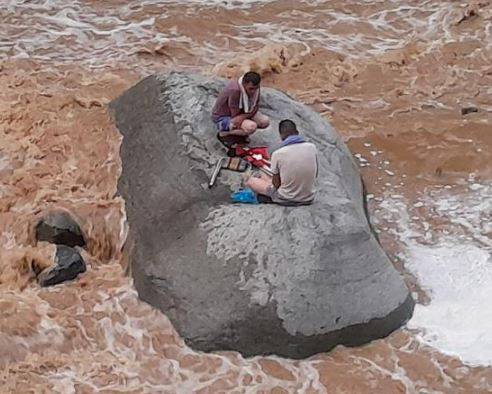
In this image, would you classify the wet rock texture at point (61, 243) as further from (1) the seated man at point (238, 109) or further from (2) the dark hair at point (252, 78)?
(2) the dark hair at point (252, 78)

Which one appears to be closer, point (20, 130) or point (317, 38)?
point (20, 130)

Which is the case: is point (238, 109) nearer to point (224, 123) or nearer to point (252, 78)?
point (224, 123)

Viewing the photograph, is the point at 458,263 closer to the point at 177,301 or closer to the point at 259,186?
the point at 259,186

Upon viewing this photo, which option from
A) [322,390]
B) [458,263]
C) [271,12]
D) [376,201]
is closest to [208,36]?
[271,12]

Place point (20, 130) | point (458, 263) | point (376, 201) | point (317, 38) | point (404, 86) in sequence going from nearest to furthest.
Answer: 1. point (458, 263)
2. point (376, 201)
3. point (20, 130)
4. point (404, 86)
5. point (317, 38)

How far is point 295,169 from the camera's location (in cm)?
788

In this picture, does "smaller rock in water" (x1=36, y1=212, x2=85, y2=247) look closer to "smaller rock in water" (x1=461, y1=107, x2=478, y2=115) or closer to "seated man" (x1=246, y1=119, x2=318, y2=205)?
"seated man" (x1=246, y1=119, x2=318, y2=205)

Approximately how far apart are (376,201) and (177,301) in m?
2.51

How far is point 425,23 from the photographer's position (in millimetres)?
13445

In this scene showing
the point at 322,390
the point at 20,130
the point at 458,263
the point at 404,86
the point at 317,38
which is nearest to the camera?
the point at 322,390

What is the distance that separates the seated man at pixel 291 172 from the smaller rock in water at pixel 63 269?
1.74 metres

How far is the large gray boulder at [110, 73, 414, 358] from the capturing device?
7.71 metres

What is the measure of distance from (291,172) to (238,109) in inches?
40.5

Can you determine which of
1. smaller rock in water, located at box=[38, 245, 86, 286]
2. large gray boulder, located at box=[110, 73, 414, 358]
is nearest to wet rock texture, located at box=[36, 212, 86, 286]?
smaller rock in water, located at box=[38, 245, 86, 286]
